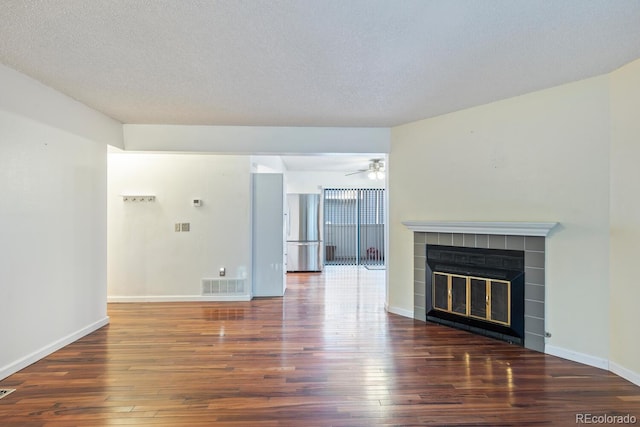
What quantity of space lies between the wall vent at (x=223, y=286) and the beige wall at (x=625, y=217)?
439cm

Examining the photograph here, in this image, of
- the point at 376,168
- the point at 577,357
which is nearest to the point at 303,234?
the point at 376,168

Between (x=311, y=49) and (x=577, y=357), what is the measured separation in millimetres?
3445

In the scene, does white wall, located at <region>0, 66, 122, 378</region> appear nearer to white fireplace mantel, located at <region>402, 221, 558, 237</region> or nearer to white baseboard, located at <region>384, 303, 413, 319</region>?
white baseboard, located at <region>384, 303, 413, 319</region>

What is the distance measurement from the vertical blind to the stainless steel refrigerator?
0.88 meters

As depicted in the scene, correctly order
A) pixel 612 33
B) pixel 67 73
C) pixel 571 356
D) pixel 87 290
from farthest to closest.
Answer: pixel 87 290 < pixel 571 356 < pixel 67 73 < pixel 612 33

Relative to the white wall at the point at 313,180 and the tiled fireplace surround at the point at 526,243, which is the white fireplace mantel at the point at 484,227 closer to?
the tiled fireplace surround at the point at 526,243

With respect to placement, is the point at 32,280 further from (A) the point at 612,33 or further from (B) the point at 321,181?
(B) the point at 321,181

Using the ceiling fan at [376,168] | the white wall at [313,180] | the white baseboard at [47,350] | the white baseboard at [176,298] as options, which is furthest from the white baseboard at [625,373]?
the white wall at [313,180]

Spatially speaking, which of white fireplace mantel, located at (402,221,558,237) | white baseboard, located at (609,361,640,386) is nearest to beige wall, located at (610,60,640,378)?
white baseboard, located at (609,361,640,386)

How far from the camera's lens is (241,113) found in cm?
364

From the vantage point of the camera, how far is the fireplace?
10.5 ft

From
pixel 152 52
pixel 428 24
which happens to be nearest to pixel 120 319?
pixel 152 52

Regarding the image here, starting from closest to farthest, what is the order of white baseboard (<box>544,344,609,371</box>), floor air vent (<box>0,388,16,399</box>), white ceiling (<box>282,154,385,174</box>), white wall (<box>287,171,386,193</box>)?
floor air vent (<box>0,388,16,399</box>), white baseboard (<box>544,344,609,371</box>), white ceiling (<box>282,154,385,174</box>), white wall (<box>287,171,386,193</box>)

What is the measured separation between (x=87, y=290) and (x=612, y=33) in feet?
16.9
